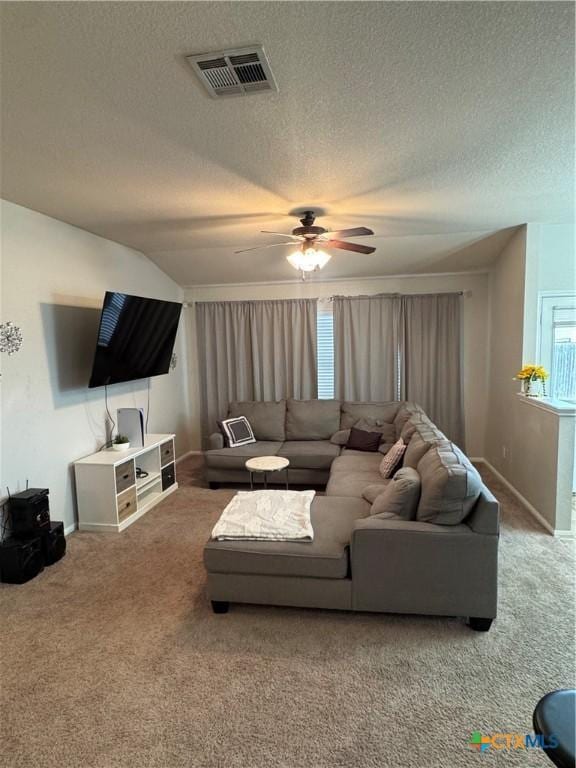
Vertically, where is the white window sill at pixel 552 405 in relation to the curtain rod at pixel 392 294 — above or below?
below

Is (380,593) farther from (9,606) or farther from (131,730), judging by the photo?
(9,606)

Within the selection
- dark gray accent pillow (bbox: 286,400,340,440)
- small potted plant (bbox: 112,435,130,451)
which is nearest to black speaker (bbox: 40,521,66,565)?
small potted plant (bbox: 112,435,130,451)

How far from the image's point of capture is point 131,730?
5.92ft

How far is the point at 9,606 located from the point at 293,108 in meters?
3.38

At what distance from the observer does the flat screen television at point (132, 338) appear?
365 cm

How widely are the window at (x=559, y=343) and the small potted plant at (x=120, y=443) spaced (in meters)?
4.32

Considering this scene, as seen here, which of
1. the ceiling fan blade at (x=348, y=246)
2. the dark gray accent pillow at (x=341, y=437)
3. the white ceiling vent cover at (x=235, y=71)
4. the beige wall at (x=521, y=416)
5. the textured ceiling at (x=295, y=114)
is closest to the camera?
the textured ceiling at (x=295, y=114)

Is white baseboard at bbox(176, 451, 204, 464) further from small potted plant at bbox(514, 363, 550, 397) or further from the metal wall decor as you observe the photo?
small potted plant at bbox(514, 363, 550, 397)

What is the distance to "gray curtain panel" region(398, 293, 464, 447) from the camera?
5.31m

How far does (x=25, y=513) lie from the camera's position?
119 inches

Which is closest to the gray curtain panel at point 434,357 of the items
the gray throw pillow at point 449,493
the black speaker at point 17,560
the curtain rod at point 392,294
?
the curtain rod at point 392,294

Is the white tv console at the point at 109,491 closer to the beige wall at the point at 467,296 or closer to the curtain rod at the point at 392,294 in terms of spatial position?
the beige wall at the point at 467,296

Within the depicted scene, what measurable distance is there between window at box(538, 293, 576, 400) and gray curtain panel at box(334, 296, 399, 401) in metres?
1.69

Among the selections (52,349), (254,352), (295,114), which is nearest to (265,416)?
(254,352)
